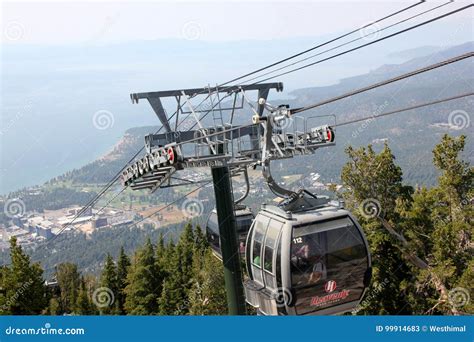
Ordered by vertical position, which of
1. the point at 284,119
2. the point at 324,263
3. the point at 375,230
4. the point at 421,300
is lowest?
the point at 421,300

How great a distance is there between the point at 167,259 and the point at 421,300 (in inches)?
965

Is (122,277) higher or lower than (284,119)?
lower

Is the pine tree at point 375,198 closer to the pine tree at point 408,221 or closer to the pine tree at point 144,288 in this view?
the pine tree at point 408,221

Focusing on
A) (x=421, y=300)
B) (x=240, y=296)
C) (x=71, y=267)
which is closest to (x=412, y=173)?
(x=71, y=267)

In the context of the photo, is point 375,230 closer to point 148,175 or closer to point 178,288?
point 148,175

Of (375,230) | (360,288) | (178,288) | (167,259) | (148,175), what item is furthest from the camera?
(167,259)

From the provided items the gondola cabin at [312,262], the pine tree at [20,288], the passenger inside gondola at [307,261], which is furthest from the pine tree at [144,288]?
the passenger inside gondola at [307,261]

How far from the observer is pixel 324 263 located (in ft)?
30.9

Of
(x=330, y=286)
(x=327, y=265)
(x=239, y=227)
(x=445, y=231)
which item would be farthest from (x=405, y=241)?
(x=327, y=265)

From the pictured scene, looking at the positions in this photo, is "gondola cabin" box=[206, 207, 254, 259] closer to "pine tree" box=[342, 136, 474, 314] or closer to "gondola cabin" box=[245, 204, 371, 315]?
"gondola cabin" box=[245, 204, 371, 315]

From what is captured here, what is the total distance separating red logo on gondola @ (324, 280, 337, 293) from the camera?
9.52 m

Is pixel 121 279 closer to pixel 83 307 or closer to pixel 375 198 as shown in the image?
pixel 83 307

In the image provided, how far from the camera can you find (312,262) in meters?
9.31

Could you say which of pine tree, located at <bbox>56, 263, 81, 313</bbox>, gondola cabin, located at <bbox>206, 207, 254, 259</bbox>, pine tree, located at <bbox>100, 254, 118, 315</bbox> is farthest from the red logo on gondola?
pine tree, located at <bbox>56, 263, 81, 313</bbox>
